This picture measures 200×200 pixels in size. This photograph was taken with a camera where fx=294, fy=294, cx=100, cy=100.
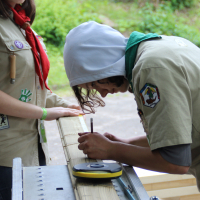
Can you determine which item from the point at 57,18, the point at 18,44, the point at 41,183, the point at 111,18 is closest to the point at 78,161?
the point at 41,183

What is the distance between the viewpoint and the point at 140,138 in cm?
153

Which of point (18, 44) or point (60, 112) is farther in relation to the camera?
point (60, 112)

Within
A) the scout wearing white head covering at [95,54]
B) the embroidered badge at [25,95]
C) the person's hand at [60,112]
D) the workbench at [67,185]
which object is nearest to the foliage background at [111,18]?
the person's hand at [60,112]

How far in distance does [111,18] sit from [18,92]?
767 cm

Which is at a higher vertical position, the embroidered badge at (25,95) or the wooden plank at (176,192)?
the embroidered badge at (25,95)

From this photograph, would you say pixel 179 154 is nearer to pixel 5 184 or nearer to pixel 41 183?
pixel 41 183

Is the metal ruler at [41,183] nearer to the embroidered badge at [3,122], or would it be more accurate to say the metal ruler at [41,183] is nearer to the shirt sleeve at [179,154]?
the shirt sleeve at [179,154]

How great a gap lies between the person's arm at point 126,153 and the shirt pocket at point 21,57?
521 millimetres

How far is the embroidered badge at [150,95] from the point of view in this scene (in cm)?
100

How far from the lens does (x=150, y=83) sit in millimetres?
1013

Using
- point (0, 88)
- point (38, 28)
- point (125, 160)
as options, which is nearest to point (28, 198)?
point (125, 160)

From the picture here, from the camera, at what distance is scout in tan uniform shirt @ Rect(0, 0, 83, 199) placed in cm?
153

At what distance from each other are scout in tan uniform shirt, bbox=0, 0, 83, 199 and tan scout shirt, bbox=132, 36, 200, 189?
2.37 ft

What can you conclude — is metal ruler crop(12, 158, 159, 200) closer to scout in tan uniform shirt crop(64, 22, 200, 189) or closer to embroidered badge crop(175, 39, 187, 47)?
scout in tan uniform shirt crop(64, 22, 200, 189)
